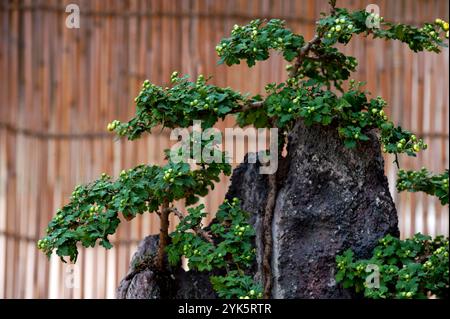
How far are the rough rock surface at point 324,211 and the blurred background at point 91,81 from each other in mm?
1602

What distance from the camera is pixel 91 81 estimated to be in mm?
3869

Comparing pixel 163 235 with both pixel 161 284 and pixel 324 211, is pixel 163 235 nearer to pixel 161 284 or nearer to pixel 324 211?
pixel 161 284

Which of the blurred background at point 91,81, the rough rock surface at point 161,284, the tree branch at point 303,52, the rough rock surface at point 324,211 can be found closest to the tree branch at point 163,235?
the rough rock surface at point 161,284

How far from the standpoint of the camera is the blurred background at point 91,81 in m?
3.87

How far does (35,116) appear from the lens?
3879 millimetres

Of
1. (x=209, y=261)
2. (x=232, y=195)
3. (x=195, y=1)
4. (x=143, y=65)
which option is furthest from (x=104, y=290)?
(x=209, y=261)

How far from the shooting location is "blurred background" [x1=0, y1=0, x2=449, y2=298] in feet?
12.7

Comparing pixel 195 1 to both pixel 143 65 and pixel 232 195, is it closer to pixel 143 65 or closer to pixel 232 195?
pixel 143 65

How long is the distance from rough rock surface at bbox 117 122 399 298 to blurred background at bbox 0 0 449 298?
160 cm

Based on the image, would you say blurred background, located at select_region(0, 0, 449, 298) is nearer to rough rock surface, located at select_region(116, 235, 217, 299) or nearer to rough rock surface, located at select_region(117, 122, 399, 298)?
rough rock surface, located at select_region(116, 235, 217, 299)

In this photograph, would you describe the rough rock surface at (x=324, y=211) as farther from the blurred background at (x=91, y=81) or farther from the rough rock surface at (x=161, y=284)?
the blurred background at (x=91, y=81)

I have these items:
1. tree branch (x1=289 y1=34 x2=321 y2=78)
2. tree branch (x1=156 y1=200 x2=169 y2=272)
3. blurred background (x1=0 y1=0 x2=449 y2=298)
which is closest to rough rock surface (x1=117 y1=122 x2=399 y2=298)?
tree branch (x1=289 y1=34 x2=321 y2=78)

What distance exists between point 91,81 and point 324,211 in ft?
6.08

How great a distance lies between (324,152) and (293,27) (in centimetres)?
173
